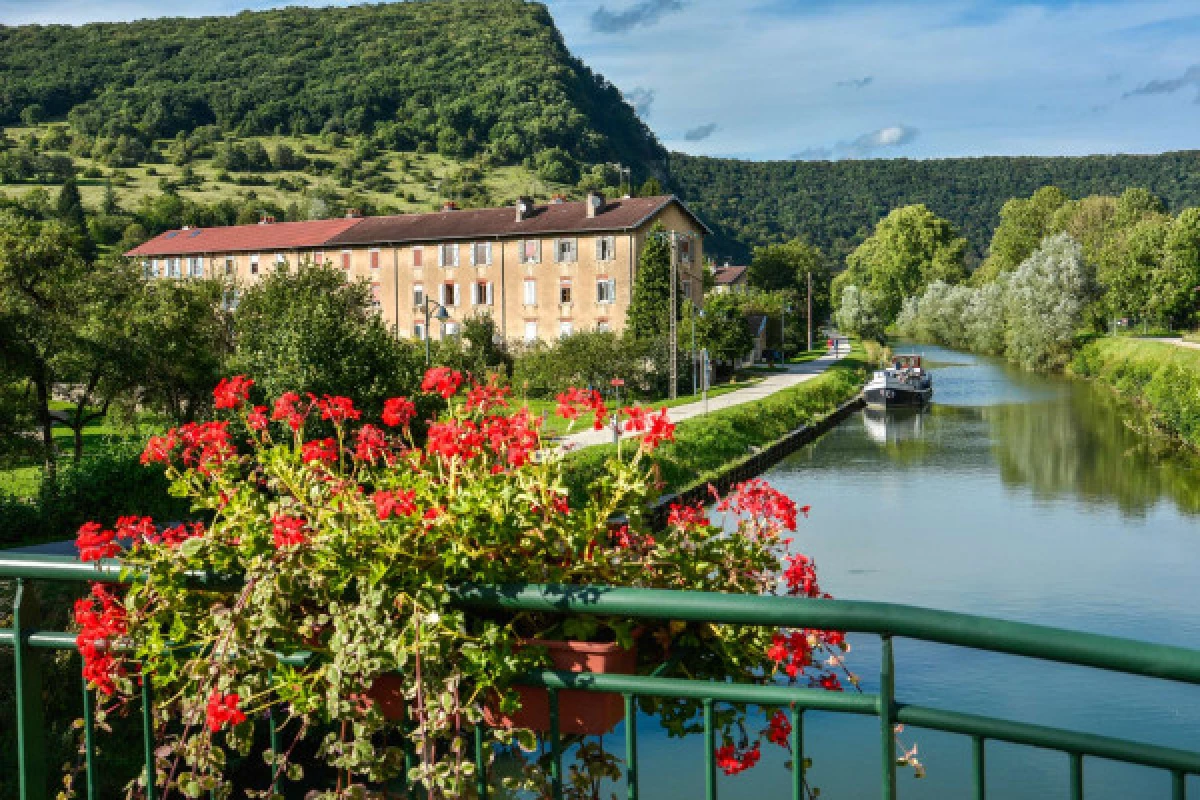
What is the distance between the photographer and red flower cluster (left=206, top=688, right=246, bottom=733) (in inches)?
102

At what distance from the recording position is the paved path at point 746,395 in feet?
108

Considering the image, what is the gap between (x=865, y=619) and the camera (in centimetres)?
228

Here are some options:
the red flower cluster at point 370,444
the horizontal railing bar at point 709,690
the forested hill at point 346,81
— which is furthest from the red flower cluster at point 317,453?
the forested hill at point 346,81

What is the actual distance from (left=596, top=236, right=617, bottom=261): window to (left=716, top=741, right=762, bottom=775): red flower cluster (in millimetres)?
51357

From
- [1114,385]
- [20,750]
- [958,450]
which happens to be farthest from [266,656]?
[1114,385]

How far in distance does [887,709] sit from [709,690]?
0.41m

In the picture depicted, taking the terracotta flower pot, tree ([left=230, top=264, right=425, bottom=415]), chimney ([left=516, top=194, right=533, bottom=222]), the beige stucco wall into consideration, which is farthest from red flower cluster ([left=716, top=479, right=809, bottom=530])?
chimney ([left=516, top=194, right=533, bottom=222])

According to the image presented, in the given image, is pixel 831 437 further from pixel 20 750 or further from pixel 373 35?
pixel 373 35

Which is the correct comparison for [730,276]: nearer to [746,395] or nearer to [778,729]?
[746,395]

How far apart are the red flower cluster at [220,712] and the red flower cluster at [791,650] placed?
132 centimetres

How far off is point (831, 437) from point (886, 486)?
1117 centimetres

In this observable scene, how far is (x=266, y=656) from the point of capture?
270cm

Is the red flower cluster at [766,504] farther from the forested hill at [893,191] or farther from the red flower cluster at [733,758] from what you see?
the forested hill at [893,191]

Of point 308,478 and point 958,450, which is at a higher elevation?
point 308,478
